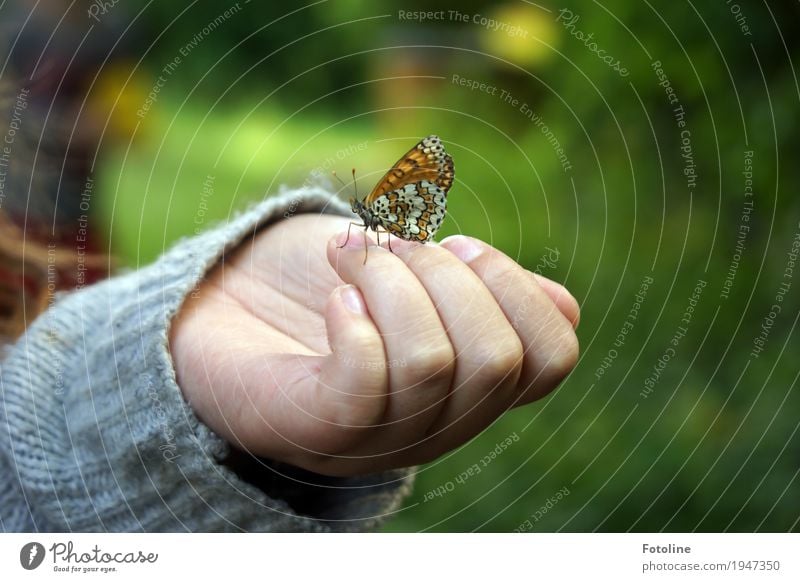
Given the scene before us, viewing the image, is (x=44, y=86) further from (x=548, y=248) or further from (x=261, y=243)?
(x=548, y=248)

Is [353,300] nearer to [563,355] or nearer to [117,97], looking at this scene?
[563,355]

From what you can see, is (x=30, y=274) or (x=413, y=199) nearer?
(x=413, y=199)

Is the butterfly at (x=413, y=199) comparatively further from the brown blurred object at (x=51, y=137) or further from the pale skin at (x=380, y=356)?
the brown blurred object at (x=51, y=137)

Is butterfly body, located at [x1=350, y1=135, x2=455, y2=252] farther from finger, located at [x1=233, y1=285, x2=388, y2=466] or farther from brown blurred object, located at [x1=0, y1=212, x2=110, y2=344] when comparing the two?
brown blurred object, located at [x1=0, y1=212, x2=110, y2=344]
